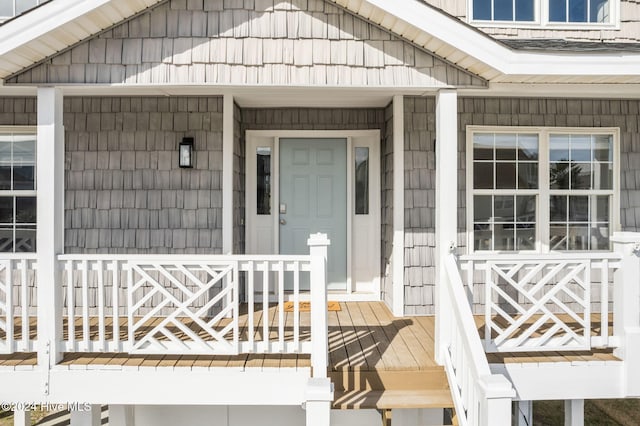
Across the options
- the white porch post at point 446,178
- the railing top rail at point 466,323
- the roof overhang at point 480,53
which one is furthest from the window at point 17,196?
the railing top rail at point 466,323

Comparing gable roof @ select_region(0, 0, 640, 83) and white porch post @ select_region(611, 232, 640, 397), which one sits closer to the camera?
gable roof @ select_region(0, 0, 640, 83)

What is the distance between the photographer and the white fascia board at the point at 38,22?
3320mm

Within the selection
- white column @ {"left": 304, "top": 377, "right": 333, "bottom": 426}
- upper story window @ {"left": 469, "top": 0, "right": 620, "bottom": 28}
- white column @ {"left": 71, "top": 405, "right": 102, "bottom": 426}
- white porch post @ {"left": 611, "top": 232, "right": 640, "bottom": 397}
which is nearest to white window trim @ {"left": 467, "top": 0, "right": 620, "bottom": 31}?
upper story window @ {"left": 469, "top": 0, "right": 620, "bottom": 28}

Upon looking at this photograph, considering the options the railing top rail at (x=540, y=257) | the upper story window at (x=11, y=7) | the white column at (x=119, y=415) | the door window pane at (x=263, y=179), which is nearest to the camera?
the railing top rail at (x=540, y=257)

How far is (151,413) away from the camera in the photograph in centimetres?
511

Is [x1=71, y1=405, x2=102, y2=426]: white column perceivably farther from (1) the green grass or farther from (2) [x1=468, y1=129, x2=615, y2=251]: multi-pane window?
(1) the green grass

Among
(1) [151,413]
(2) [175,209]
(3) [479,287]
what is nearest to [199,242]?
(2) [175,209]

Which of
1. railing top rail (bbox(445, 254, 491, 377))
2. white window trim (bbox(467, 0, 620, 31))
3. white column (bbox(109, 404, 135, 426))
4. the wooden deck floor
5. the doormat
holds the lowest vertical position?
white column (bbox(109, 404, 135, 426))

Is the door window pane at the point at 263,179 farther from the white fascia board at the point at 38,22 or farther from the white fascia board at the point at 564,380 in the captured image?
the white fascia board at the point at 564,380

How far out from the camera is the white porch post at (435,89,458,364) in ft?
12.3

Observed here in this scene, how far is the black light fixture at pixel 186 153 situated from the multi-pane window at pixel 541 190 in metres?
3.09

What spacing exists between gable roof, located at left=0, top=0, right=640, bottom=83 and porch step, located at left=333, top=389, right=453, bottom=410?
253 centimetres

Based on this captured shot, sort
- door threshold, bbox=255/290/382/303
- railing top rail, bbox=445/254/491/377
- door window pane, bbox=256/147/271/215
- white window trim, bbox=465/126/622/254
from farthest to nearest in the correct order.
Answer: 1. door window pane, bbox=256/147/271/215
2. door threshold, bbox=255/290/382/303
3. white window trim, bbox=465/126/622/254
4. railing top rail, bbox=445/254/491/377

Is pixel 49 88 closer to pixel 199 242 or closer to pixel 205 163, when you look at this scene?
pixel 205 163
